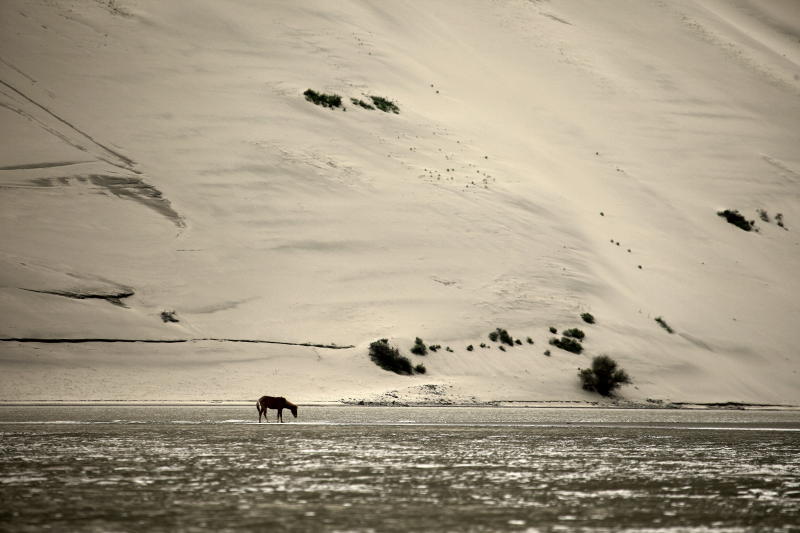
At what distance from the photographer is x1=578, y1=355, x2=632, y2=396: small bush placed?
46.5 meters

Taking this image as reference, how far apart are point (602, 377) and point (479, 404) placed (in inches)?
268

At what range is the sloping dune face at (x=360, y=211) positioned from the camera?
46812mm

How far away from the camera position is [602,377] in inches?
1829

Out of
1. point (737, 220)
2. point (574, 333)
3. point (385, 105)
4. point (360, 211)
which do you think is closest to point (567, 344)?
point (574, 333)

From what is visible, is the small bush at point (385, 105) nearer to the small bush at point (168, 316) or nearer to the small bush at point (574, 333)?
the small bush at point (574, 333)

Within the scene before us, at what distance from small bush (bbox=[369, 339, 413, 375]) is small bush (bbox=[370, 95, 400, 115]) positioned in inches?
965

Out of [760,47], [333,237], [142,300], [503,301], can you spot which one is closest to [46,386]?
[142,300]

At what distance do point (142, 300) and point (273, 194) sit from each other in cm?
Answer: 1149

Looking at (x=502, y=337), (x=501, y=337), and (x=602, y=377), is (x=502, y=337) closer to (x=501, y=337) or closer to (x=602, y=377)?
(x=501, y=337)

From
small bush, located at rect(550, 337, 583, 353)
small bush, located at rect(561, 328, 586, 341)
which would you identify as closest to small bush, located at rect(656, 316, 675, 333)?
small bush, located at rect(561, 328, 586, 341)

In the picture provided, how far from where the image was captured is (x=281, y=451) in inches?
779

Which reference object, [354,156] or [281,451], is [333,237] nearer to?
[354,156]

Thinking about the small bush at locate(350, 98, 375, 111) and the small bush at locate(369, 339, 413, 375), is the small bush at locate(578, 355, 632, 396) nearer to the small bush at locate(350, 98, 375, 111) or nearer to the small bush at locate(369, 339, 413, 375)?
the small bush at locate(369, 339, 413, 375)

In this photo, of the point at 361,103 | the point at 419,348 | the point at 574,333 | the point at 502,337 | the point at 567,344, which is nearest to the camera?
the point at 419,348
